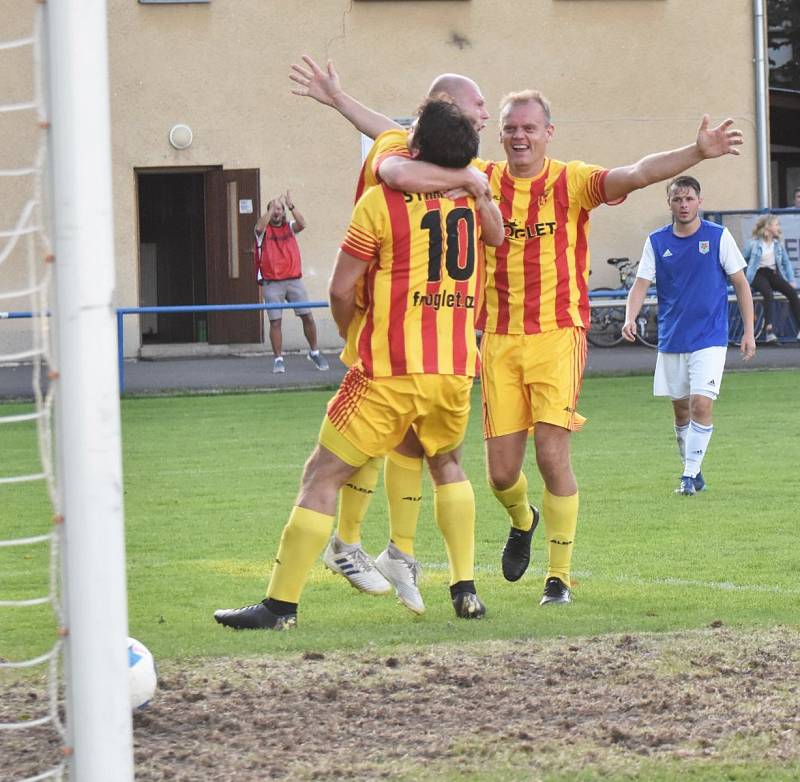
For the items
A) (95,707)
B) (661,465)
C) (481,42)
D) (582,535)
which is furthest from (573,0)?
(95,707)

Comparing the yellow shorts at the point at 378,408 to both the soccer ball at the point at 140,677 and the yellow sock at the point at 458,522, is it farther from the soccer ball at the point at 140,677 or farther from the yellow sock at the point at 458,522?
the soccer ball at the point at 140,677

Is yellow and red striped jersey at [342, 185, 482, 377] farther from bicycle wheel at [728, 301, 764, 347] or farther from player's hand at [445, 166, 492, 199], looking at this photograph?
bicycle wheel at [728, 301, 764, 347]

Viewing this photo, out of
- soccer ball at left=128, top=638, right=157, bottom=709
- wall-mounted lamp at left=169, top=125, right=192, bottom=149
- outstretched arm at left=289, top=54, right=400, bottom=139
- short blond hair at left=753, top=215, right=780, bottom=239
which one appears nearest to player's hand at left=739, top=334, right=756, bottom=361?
outstretched arm at left=289, top=54, right=400, bottom=139

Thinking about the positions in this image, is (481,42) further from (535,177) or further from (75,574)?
(75,574)

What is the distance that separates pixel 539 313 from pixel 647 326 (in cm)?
1693

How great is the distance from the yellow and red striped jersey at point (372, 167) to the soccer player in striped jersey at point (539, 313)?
64 centimetres

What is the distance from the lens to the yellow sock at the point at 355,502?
23.0 feet

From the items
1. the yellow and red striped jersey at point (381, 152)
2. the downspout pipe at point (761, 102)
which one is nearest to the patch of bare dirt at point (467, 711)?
the yellow and red striped jersey at point (381, 152)

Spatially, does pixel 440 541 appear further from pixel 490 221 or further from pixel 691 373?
pixel 490 221

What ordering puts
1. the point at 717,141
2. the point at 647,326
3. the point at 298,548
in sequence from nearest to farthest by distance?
the point at 298,548, the point at 717,141, the point at 647,326

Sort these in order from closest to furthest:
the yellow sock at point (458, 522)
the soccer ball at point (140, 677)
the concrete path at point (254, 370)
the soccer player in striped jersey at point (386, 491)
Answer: the soccer ball at point (140, 677) < the soccer player in striped jersey at point (386, 491) < the yellow sock at point (458, 522) < the concrete path at point (254, 370)

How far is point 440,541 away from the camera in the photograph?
892 cm

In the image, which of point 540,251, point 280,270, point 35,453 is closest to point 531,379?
point 540,251

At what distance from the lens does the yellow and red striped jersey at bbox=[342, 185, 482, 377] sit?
6219mm
